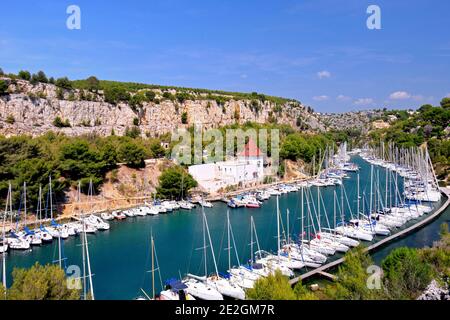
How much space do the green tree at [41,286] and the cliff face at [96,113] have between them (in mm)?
34751

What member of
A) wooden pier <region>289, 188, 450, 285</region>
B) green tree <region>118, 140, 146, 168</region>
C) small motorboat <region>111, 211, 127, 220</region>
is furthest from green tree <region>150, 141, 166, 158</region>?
wooden pier <region>289, 188, 450, 285</region>

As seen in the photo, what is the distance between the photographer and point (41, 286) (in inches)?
461

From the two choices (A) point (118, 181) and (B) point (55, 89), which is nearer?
(A) point (118, 181)

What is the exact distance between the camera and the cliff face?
44719mm

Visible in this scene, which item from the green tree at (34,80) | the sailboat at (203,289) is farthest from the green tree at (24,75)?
the sailboat at (203,289)

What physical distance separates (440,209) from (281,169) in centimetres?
2262

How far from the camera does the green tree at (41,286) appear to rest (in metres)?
11.5

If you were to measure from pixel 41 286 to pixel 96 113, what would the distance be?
152ft

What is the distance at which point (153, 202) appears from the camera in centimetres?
3622

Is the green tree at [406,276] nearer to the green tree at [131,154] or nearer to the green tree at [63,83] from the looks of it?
the green tree at [131,154]

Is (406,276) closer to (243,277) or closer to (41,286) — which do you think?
(243,277)

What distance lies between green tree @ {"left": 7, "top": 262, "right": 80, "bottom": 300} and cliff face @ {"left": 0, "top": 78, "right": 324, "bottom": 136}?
3475cm

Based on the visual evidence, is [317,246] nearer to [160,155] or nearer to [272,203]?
[272,203]

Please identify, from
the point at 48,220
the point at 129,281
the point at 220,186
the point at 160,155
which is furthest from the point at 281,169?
the point at 129,281
